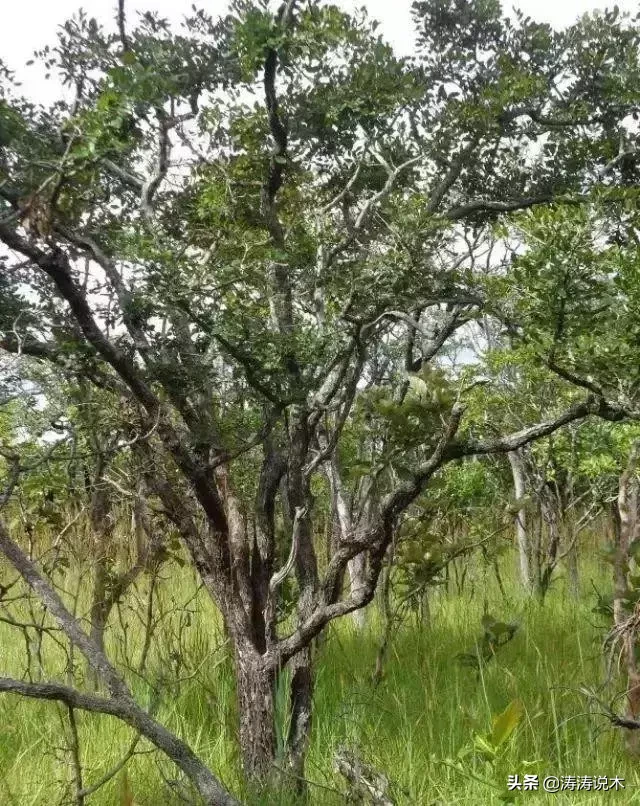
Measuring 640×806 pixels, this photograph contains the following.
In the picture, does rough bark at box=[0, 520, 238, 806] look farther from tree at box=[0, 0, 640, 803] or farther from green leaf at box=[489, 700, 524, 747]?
green leaf at box=[489, 700, 524, 747]

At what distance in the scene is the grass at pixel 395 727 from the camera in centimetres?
266

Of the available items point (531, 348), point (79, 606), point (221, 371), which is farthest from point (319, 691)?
point (79, 606)

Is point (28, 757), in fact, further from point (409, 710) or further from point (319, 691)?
point (409, 710)

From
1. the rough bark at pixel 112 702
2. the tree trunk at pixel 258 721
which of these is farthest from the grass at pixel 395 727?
the rough bark at pixel 112 702

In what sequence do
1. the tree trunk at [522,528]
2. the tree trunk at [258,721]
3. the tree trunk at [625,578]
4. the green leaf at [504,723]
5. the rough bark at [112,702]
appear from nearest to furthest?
1. the rough bark at [112,702]
2. the green leaf at [504,723]
3. the tree trunk at [625,578]
4. the tree trunk at [258,721]
5. the tree trunk at [522,528]

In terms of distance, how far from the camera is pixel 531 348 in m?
2.68

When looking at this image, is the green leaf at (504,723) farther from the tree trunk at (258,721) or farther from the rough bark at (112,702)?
the tree trunk at (258,721)

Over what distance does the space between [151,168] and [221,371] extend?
A: 1091mm

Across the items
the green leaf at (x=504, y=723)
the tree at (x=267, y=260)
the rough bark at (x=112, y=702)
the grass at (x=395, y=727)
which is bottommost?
the grass at (x=395, y=727)

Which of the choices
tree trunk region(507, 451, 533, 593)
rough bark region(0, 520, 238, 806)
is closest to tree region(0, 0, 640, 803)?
rough bark region(0, 520, 238, 806)

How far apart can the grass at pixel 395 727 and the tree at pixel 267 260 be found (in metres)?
0.35

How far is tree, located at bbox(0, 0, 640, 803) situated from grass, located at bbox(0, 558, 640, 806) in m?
0.35

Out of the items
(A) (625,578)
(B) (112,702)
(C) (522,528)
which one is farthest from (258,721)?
(C) (522,528)

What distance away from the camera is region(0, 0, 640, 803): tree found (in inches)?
108
